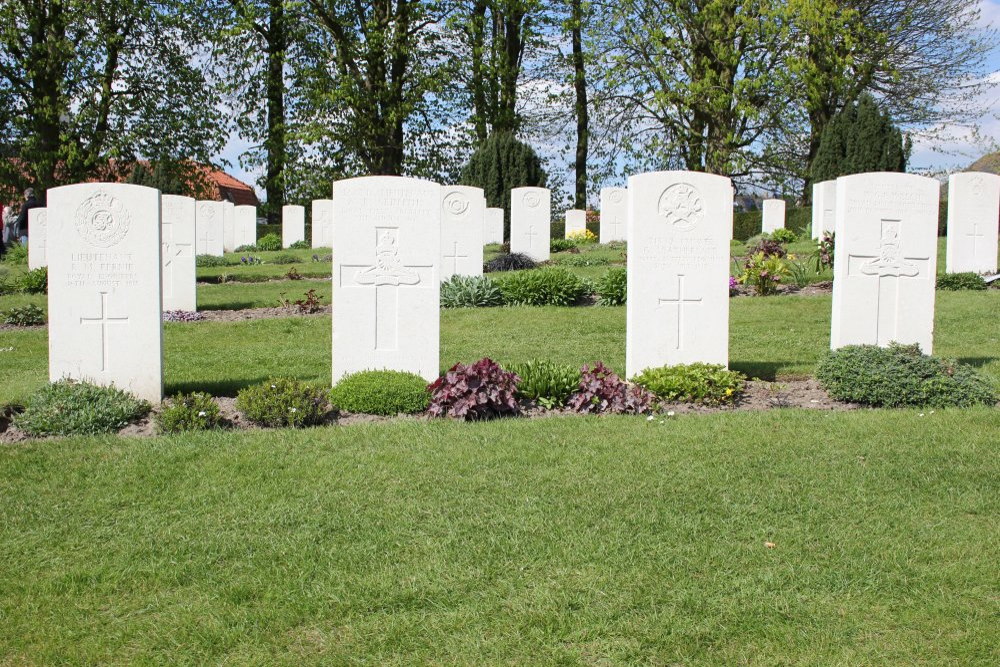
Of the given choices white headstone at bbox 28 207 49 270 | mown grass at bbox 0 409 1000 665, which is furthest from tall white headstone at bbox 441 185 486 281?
white headstone at bbox 28 207 49 270

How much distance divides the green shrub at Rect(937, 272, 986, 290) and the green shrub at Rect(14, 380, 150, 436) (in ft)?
40.8

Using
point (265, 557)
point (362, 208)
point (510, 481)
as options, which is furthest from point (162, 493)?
point (362, 208)

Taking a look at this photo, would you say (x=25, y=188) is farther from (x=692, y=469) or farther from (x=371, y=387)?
(x=692, y=469)

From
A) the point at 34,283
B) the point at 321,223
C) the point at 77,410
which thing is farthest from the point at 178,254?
the point at 321,223

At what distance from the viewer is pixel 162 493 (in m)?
5.23

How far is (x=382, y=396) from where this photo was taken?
7211 mm

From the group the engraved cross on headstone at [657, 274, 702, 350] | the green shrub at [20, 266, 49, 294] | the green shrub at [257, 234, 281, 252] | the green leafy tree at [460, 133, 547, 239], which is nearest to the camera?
the engraved cross on headstone at [657, 274, 702, 350]

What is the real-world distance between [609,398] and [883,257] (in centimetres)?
315

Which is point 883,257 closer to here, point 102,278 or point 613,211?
point 102,278

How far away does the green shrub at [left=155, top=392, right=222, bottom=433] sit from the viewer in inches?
261

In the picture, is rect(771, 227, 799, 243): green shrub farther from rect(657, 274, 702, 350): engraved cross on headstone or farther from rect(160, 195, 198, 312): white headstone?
rect(657, 274, 702, 350): engraved cross on headstone

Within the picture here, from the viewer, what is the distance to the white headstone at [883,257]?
838 centimetres

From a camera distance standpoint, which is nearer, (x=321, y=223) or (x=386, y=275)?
(x=386, y=275)

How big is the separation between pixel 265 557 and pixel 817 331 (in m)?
8.55
